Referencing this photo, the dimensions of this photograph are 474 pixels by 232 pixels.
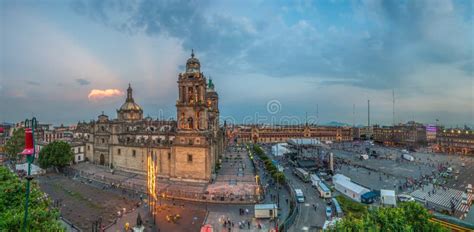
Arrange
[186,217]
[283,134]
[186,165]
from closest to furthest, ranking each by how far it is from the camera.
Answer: [186,217] < [186,165] < [283,134]

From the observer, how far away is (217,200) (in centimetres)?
3309

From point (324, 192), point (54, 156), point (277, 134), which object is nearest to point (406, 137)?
point (277, 134)

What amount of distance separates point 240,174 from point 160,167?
14067mm

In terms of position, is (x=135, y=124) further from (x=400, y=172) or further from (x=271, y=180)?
(x=400, y=172)

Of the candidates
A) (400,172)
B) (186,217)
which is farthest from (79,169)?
(400,172)

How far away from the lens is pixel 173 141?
146 feet

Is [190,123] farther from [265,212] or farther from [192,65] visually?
[265,212]

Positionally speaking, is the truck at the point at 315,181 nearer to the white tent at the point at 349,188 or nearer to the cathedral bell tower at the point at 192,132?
the white tent at the point at 349,188

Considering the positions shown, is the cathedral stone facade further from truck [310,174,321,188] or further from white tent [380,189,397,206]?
white tent [380,189,397,206]

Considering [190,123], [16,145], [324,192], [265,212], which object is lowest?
[265,212]

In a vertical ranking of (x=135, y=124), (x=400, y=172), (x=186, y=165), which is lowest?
(x=400, y=172)

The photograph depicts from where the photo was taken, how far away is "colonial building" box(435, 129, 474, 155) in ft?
337

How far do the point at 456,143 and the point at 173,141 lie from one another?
11936 centimetres

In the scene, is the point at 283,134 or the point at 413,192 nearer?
the point at 413,192
